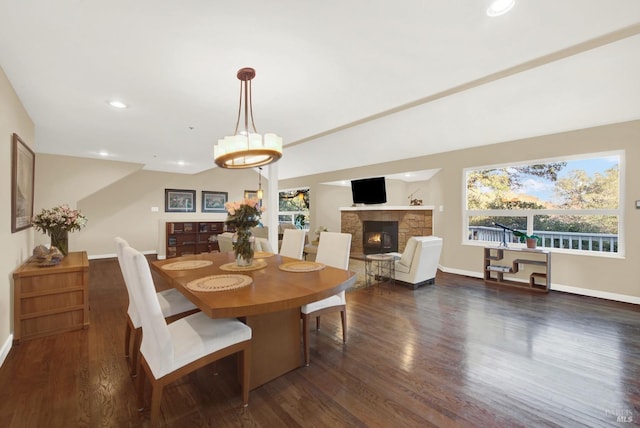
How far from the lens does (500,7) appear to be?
1.64m

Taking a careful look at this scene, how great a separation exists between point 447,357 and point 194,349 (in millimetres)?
1939

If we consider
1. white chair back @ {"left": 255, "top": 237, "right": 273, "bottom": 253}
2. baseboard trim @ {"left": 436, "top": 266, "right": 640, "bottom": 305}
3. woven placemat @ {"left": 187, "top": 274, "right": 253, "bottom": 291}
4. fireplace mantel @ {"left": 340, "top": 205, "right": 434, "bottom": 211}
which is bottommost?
baseboard trim @ {"left": 436, "top": 266, "right": 640, "bottom": 305}

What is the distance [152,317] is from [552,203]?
5.32 m

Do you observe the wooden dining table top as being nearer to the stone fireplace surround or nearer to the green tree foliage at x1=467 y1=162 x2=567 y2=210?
the green tree foliage at x1=467 y1=162 x2=567 y2=210

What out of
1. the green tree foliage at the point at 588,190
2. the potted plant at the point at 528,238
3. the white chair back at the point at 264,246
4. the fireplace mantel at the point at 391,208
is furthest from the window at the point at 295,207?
the green tree foliage at the point at 588,190

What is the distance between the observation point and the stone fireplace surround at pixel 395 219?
6126 mm

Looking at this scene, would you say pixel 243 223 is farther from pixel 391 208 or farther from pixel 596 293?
A: pixel 391 208

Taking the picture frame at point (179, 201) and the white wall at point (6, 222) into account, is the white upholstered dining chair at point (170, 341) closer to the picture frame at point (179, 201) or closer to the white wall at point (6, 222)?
the white wall at point (6, 222)

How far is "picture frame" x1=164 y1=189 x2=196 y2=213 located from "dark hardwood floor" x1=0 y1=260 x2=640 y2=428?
5123 mm

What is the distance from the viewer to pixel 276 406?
169 centimetres

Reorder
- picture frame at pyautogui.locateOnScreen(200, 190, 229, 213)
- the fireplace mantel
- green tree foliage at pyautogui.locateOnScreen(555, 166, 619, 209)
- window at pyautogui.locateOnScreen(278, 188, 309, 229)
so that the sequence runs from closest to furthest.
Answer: green tree foliage at pyautogui.locateOnScreen(555, 166, 619, 209)
the fireplace mantel
picture frame at pyautogui.locateOnScreen(200, 190, 229, 213)
window at pyautogui.locateOnScreen(278, 188, 309, 229)

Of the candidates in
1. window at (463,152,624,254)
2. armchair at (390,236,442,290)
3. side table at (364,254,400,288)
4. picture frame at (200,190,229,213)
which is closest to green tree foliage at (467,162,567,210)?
window at (463,152,624,254)

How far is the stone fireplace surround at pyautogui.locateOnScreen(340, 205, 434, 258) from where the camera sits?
6.13m

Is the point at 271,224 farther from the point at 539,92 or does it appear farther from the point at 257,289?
the point at 539,92
